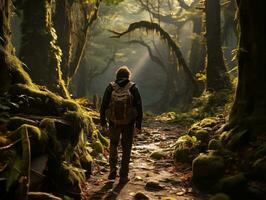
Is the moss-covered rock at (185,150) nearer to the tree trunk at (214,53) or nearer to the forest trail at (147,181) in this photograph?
the forest trail at (147,181)

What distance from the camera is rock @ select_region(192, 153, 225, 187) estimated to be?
741 cm

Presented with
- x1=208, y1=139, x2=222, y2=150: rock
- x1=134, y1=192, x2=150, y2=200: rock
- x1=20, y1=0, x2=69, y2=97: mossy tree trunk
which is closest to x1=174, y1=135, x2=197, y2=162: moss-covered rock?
x1=208, y1=139, x2=222, y2=150: rock

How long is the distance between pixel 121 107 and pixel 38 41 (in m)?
5.53

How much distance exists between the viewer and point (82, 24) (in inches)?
776

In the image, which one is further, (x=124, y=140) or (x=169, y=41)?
(x=169, y=41)

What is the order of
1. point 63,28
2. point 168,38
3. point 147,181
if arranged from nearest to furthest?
point 147,181
point 63,28
point 168,38

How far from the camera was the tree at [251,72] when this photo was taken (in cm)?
847

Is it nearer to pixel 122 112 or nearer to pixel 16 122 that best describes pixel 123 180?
pixel 122 112

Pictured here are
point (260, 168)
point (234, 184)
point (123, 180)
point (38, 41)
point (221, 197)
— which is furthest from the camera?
point (38, 41)

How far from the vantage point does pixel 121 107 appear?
7.66 m

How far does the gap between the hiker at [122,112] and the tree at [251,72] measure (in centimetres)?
223

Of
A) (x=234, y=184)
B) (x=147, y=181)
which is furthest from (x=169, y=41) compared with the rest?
(x=234, y=184)

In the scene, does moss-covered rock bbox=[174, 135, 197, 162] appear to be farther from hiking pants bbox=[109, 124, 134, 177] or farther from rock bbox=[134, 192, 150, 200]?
rock bbox=[134, 192, 150, 200]

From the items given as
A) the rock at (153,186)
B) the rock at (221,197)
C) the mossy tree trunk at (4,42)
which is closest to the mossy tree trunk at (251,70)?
the rock at (221,197)
